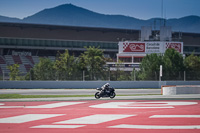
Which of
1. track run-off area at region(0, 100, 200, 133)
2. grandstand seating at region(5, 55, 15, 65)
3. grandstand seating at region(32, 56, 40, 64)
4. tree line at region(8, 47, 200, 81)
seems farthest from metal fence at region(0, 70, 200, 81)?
grandstand seating at region(32, 56, 40, 64)

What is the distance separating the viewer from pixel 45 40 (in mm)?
78938

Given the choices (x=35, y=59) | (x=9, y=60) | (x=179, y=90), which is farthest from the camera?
(x=35, y=59)

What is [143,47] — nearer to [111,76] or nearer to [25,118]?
[111,76]

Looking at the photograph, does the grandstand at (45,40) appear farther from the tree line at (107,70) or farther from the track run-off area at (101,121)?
the track run-off area at (101,121)

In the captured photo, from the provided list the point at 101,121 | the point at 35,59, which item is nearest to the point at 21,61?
the point at 35,59

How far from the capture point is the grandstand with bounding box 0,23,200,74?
75188 mm

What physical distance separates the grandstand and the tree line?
20750 millimetres

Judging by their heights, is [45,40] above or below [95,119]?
above

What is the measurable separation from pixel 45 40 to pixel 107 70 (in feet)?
Answer: 138

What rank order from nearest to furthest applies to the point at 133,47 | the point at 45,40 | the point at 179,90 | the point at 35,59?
the point at 179,90 < the point at 133,47 < the point at 35,59 < the point at 45,40

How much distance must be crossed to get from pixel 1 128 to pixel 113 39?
7460cm

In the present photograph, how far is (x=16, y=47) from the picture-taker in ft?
248

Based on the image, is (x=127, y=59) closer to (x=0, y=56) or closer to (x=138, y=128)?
(x=0, y=56)

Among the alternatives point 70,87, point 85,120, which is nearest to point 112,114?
point 85,120
